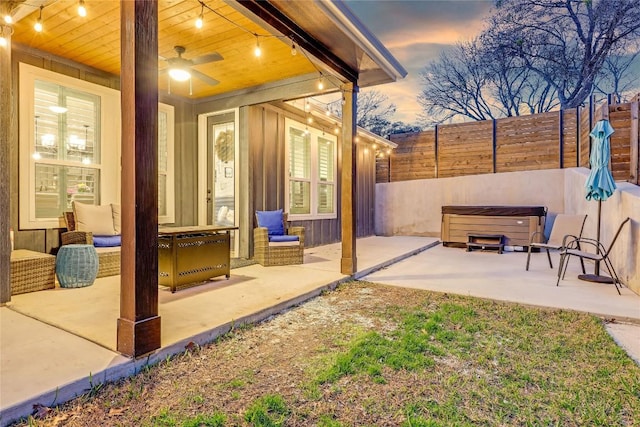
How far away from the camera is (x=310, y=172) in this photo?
6.93 meters

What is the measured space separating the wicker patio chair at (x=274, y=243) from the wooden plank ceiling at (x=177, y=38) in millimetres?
2142

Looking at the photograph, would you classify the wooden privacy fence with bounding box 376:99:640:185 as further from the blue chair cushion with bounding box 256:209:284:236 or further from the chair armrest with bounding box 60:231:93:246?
the chair armrest with bounding box 60:231:93:246

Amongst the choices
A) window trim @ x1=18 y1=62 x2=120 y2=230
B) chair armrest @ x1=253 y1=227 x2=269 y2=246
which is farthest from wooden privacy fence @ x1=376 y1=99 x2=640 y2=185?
window trim @ x1=18 y1=62 x2=120 y2=230

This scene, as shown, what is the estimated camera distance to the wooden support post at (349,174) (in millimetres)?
4164

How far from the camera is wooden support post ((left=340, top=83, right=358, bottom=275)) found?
164 inches

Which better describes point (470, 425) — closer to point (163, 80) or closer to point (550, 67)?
point (163, 80)

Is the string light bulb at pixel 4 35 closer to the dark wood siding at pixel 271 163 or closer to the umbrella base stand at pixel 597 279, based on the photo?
the dark wood siding at pixel 271 163

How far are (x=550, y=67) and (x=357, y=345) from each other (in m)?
14.4

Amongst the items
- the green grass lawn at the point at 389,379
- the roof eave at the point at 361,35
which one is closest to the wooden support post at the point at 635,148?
the green grass lawn at the point at 389,379

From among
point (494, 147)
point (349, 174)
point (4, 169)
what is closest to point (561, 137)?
point (494, 147)

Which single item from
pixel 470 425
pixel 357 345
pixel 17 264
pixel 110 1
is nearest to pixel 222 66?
pixel 110 1

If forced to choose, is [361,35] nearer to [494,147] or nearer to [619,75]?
[494,147]

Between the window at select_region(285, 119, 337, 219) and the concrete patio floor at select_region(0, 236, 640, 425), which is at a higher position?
the window at select_region(285, 119, 337, 219)

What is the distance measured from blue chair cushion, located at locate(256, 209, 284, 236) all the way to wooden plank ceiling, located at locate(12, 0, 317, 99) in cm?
202
